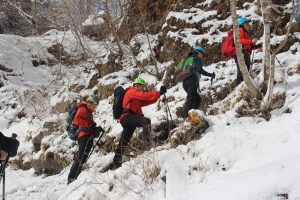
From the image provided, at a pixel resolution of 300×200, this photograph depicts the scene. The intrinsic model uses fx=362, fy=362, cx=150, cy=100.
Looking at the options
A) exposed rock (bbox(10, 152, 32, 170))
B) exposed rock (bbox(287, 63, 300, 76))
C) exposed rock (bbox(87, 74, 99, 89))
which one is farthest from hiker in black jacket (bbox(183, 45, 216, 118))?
exposed rock (bbox(87, 74, 99, 89))

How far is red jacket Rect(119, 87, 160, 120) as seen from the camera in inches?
270

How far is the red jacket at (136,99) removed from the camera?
686 cm

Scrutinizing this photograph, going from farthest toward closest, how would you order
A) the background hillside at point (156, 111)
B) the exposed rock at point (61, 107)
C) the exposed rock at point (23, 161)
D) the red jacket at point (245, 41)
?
the exposed rock at point (61, 107)
the exposed rock at point (23, 161)
the red jacket at point (245, 41)
the background hillside at point (156, 111)

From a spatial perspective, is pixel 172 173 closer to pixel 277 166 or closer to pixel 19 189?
pixel 277 166

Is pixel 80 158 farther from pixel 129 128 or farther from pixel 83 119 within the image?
pixel 129 128

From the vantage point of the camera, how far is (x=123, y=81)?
39.1ft

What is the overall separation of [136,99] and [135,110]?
0.78ft

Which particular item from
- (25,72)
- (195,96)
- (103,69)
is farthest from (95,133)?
(25,72)

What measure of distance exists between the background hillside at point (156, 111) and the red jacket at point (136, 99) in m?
0.78

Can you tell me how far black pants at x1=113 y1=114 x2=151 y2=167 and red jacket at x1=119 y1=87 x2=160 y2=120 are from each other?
14 cm

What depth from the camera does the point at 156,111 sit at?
9.32 meters

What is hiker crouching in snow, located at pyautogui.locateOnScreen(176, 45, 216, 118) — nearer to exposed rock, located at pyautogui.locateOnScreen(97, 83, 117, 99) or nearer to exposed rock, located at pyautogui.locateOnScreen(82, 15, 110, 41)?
exposed rock, located at pyautogui.locateOnScreen(97, 83, 117, 99)

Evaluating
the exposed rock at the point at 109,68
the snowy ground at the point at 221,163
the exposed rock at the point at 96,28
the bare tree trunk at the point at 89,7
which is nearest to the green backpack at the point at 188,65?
the snowy ground at the point at 221,163

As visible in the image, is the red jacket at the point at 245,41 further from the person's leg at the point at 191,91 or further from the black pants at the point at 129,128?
the black pants at the point at 129,128
